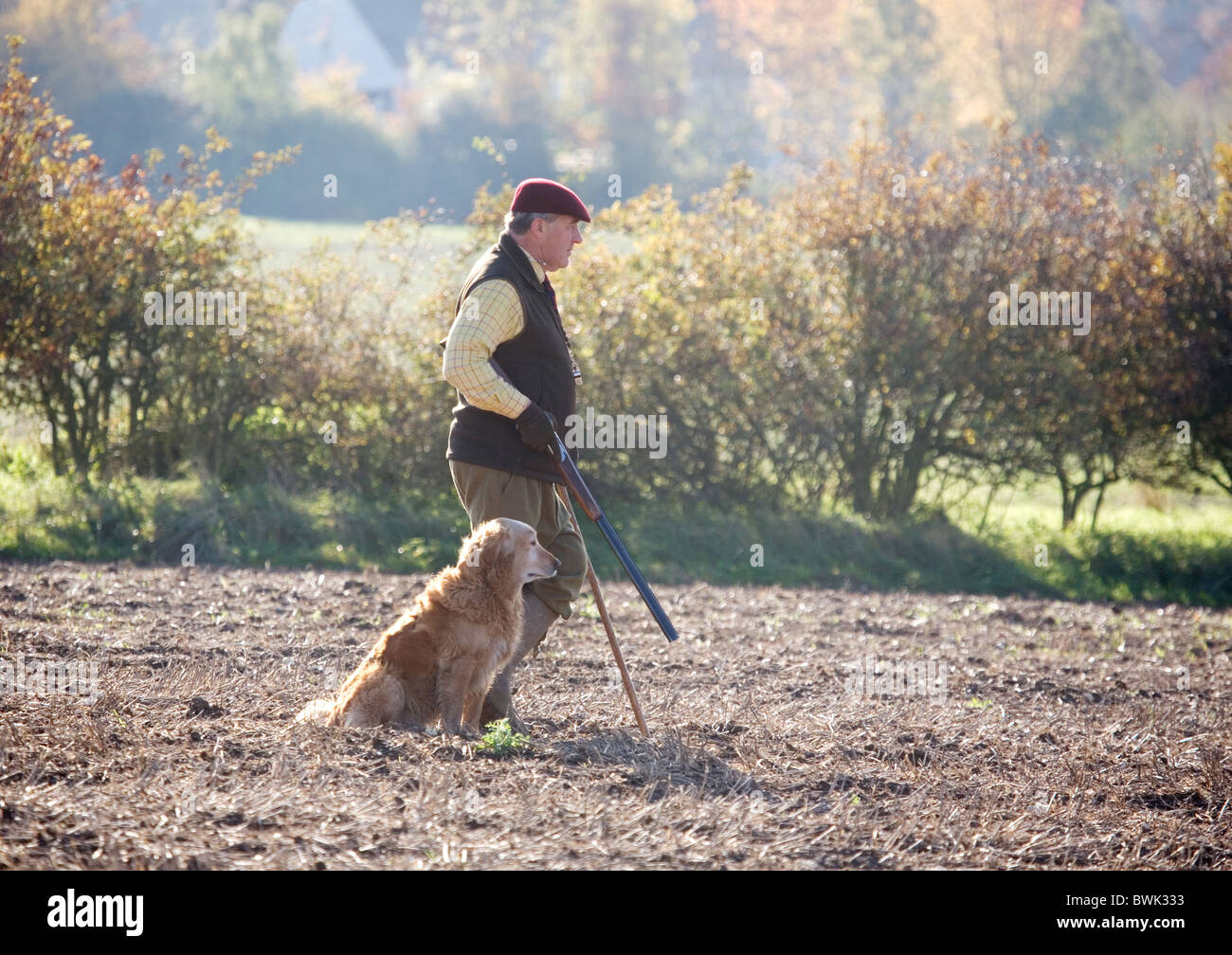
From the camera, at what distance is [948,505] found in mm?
12648

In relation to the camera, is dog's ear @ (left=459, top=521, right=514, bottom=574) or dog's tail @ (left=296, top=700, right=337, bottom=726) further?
dog's tail @ (left=296, top=700, right=337, bottom=726)

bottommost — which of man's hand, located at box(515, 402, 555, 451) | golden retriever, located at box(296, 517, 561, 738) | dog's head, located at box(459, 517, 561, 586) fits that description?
golden retriever, located at box(296, 517, 561, 738)

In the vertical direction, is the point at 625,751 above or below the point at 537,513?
below

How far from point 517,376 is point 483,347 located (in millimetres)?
291

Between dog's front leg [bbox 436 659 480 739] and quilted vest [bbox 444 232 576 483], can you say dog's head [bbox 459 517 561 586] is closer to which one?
quilted vest [bbox 444 232 576 483]

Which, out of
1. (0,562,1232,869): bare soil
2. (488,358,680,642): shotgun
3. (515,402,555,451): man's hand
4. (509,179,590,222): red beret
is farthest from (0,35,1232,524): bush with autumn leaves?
(515,402,555,451): man's hand

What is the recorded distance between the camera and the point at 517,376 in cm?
510

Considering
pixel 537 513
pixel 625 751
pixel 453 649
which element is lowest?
pixel 625 751

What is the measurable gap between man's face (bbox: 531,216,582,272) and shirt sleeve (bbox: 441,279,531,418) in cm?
30

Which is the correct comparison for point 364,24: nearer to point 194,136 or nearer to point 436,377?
point 194,136

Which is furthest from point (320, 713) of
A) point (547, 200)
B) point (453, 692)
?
point (547, 200)

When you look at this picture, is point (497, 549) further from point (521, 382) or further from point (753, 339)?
point (753, 339)

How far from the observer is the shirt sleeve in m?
4.83

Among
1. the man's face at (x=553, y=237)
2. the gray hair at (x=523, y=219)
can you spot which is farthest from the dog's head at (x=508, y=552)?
the gray hair at (x=523, y=219)
